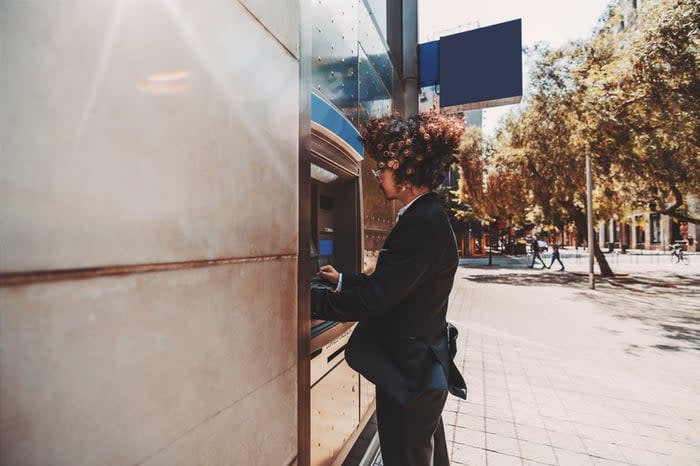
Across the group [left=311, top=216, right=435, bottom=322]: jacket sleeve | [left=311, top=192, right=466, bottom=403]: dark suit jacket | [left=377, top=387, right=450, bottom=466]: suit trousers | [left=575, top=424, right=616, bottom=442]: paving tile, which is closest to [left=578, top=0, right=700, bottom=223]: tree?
[left=575, top=424, right=616, bottom=442]: paving tile

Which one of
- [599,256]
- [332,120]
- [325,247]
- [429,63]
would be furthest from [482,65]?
[599,256]

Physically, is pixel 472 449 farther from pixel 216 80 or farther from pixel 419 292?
pixel 216 80

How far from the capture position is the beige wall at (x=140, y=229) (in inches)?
24.6

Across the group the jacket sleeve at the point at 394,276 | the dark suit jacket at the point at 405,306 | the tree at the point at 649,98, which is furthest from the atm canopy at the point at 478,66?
the tree at the point at 649,98

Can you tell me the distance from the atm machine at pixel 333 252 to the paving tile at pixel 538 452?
1240 millimetres

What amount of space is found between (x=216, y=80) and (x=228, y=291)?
2.11ft

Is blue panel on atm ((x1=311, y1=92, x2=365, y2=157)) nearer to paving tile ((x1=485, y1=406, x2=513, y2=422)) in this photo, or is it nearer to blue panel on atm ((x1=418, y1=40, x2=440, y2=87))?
blue panel on atm ((x1=418, y1=40, x2=440, y2=87))

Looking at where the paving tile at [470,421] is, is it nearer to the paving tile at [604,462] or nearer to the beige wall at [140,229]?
the paving tile at [604,462]

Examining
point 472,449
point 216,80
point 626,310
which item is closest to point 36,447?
point 216,80

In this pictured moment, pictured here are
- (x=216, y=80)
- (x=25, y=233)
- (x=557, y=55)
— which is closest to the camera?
(x=25, y=233)

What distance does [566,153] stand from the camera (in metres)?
11.4

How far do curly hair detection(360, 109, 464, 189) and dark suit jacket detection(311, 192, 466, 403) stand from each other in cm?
16

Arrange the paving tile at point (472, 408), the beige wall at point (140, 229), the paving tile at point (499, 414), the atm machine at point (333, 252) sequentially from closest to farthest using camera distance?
the beige wall at point (140, 229), the atm machine at point (333, 252), the paving tile at point (499, 414), the paving tile at point (472, 408)

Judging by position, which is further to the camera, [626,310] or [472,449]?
[626,310]
